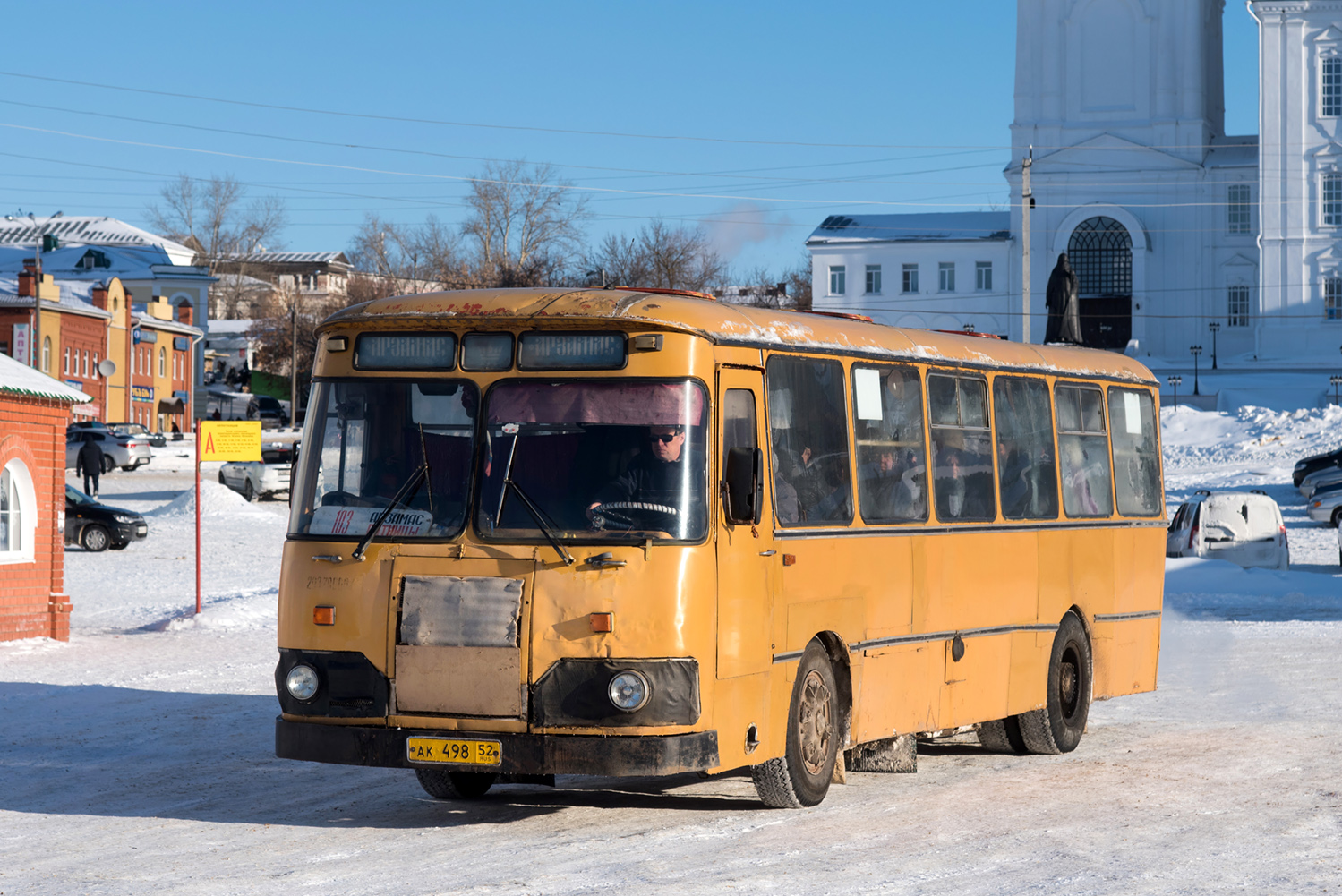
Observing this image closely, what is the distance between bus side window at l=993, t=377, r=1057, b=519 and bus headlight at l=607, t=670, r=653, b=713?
14.4 feet

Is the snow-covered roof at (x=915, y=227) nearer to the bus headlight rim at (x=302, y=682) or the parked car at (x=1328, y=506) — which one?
the parked car at (x=1328, y=506)

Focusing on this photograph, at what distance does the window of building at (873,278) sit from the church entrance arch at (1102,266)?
31.5 feet

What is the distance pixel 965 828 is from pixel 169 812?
4.46 m

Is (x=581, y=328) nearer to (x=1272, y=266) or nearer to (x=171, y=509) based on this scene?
(x=171, y=509)

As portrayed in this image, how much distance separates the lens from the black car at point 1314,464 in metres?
48.3

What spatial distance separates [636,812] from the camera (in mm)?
10227

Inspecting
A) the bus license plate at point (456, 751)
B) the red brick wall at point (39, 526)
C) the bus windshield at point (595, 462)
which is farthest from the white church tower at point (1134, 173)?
the bus license plate at point (456, 751)

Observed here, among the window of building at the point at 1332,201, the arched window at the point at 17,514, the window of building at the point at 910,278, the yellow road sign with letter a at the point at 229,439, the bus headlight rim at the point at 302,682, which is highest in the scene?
the window of building at the point at 1332,201

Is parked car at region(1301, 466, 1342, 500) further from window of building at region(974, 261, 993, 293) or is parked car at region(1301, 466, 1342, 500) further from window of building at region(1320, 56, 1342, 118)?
window of building at region(974, 261, 993, 293)

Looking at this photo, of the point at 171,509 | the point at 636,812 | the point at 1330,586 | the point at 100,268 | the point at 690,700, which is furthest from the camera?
the point at 100,268

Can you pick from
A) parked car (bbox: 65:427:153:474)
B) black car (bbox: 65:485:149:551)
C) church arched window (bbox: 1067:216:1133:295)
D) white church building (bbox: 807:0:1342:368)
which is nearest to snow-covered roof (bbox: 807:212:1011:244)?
white church building (bbox: 807:0:1342:368)

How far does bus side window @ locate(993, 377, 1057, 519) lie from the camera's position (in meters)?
12.8

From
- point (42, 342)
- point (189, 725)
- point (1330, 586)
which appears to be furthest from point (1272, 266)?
point (189, 725)

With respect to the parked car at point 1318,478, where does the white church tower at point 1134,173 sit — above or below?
above
